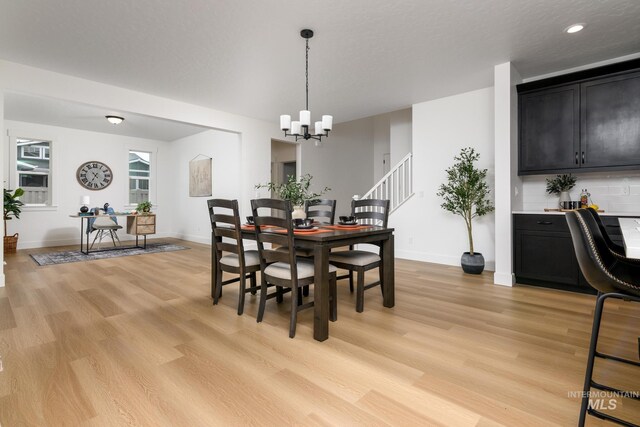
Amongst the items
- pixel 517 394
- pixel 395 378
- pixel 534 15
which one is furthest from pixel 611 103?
pixel 395 378

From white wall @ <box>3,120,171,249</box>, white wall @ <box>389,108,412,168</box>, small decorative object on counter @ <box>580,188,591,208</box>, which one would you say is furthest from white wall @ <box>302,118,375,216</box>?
small decorative object on counter @ <box>580,188,591,208</box>

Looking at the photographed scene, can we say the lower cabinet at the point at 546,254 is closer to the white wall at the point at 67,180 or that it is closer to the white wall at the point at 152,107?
the white wall at the point at 152,107

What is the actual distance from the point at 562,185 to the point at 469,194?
1040 millimetres

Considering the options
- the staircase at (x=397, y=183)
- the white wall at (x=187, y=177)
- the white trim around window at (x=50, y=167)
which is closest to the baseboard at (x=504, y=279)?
the staircase at (x=397, y=183)

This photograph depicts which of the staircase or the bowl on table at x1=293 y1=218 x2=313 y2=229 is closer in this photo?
the bowl on table at x1=293 y1=218 x2=313 y2=229

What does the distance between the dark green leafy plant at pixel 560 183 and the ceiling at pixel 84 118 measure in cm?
557

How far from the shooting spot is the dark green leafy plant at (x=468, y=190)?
4.30 m

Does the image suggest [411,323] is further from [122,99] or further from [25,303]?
[122,99]

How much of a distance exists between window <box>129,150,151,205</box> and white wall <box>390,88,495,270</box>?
259 inches

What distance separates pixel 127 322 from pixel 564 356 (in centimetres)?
315

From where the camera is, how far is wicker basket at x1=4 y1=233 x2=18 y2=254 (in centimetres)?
599

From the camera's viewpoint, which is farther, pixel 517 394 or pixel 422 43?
pixel 422 43

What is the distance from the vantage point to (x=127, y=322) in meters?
2.57

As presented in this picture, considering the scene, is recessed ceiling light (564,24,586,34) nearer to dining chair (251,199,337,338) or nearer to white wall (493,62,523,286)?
white wall (493,62,523,286)
